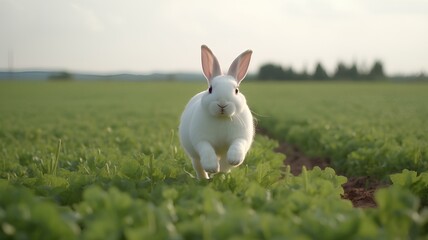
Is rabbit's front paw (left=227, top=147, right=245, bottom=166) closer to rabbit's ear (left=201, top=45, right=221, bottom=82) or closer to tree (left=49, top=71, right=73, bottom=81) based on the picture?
rabbit's ear (left=201, top=45, right=221, bottom=82)

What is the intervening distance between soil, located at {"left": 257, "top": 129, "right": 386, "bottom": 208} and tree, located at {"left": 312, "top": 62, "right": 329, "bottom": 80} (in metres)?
99.2

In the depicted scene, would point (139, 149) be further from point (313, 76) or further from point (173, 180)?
point (313, 76)

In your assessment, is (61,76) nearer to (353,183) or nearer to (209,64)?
(353,183)

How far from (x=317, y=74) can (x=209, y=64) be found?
106704 mm

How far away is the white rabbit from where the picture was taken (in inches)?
187

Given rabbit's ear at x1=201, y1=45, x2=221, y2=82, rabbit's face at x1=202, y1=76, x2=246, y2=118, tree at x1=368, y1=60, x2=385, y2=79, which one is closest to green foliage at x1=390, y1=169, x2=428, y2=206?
rabbit's face at x1=202, y1=76, x2=246, y2=118

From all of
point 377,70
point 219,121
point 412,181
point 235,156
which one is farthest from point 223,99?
point 377,70

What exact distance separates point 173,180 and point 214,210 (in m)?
1.95

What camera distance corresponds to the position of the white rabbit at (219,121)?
475cm

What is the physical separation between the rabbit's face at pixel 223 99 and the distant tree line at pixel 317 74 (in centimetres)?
10449

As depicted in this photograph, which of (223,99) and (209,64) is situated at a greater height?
(209,64)

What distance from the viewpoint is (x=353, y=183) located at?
24.3ft

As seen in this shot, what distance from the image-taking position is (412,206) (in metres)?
3.08

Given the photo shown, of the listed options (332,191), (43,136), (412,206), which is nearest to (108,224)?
(412,206)
